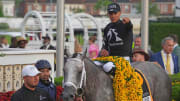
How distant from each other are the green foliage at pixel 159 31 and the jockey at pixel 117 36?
2077 centimetres

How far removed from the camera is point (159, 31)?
93.8 feet

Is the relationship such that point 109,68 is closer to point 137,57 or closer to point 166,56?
point 137,57

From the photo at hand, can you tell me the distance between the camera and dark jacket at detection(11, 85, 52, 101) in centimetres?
594

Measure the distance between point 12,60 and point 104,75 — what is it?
2.66 meters

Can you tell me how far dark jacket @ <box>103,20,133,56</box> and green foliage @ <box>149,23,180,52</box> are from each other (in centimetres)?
2077

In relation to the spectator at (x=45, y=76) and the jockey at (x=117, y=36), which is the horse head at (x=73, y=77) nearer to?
the spectator at (x=45, y=76)

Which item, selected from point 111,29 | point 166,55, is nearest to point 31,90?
point 111,29

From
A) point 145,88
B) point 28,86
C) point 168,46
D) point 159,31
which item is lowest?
point 145,88

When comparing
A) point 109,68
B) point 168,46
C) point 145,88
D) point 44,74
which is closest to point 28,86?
point 44,74

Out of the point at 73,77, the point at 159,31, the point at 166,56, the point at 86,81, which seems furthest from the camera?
the point at 159,31

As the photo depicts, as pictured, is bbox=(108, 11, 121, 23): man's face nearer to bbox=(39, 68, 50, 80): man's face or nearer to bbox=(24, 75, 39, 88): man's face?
bbox=(39, 68, 50, 80): man's face

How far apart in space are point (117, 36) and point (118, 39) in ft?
0.18

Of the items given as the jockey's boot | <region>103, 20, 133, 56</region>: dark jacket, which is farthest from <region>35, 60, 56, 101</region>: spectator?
<region>103, 20, 133, 56</region>: dark jacket

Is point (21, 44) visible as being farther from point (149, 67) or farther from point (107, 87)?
point (107, 87)
